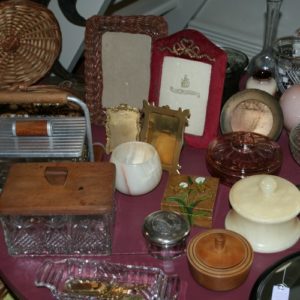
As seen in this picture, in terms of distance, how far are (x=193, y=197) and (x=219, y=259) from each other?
0.19 meters

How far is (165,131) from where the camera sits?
50.3 inches

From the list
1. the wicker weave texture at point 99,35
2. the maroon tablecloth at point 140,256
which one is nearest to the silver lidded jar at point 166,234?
the maroon tablecloth at point 140,256

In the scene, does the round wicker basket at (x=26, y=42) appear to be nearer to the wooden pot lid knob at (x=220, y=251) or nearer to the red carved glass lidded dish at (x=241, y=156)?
the red carved glass lidded dish at (x=241, y=156)

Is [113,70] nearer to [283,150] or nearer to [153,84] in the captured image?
[153,84]

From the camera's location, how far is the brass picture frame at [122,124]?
1301mm

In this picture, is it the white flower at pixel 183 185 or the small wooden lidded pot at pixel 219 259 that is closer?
the small wooden lidded pot at pixel 219 259

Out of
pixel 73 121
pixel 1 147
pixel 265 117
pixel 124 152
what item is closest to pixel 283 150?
pixel 265 117

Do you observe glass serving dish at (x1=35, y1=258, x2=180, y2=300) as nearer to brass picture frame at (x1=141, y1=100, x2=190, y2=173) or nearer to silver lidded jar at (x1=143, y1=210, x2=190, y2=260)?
silver lidded jar at (x1=143, y1=210, x2=190, y2=260)

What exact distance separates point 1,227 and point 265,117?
25.0 inches

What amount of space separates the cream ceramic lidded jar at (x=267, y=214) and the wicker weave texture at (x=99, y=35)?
0.47 m

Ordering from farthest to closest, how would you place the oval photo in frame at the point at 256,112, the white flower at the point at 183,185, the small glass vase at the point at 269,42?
the small glass vase at the point at 269,42 < the oval photo in frame at the point at 256,112 < the white flower at the point at 183,185

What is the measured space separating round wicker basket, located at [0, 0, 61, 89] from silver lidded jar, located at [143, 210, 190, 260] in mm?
632

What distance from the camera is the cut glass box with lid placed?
1.02 m

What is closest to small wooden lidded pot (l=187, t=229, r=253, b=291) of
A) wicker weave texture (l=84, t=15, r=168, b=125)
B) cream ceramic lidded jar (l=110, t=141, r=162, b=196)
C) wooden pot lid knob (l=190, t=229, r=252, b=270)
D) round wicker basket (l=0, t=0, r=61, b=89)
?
wooden pot lid knob (l=190, t=229, r=252, b=270)
